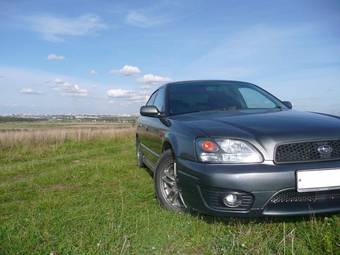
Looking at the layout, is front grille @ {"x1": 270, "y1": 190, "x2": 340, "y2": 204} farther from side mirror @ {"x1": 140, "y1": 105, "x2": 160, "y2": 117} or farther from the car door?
side mirror @ {"x1": 140, "y1": 105, "x2": 160, "y2": 117}

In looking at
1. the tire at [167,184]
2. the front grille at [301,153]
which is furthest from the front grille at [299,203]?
the tire at [167,184]

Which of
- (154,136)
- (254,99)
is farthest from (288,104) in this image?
(154,136)

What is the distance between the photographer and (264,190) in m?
3.06

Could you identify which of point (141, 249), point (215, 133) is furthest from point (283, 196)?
point (141, 249)

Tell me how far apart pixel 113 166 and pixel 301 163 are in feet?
18.5

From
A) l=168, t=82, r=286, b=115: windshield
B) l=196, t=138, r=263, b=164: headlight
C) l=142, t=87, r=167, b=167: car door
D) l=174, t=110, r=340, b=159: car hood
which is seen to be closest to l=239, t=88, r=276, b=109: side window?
l=168, t=82, r=286, b=115: windshield

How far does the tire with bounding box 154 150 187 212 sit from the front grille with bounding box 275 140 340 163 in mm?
1282

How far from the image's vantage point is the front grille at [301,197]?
309 cm

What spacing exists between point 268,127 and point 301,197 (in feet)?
2.27

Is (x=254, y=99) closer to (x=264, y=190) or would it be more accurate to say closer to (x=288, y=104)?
(x=288, y=104)

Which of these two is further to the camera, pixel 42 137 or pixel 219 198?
pixel 42 137

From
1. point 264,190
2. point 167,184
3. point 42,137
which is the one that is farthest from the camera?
point 42,137

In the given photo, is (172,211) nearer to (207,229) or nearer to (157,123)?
(207,229)

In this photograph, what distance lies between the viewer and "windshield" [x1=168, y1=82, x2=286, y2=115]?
16.0 feet
